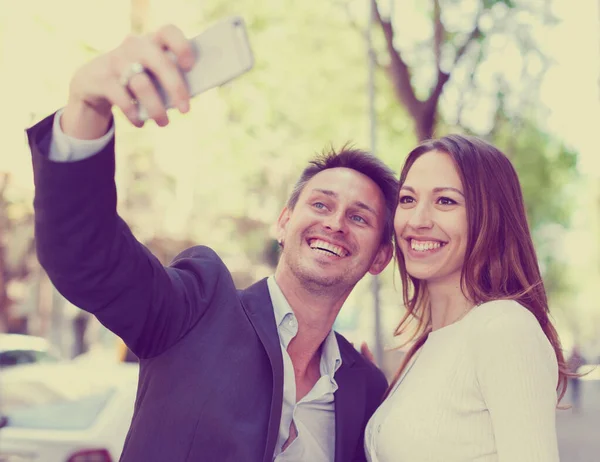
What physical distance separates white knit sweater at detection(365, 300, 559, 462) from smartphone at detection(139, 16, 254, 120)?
1.61 metres

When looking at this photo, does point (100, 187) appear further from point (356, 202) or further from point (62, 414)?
point (62, 414)

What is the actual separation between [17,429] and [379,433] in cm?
319

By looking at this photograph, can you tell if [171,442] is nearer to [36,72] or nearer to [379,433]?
[379,433]

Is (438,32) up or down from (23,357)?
up

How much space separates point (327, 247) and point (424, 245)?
497 millimetres

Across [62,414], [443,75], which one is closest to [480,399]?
[62,414]

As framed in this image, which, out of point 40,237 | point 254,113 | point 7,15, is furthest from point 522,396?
point 254,113

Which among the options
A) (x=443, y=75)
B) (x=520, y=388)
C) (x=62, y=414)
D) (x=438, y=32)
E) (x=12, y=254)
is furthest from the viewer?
(x=12, y=254)

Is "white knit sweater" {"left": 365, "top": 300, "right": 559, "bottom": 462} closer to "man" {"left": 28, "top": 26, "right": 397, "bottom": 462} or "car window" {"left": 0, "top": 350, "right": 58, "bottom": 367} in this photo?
"man" {"left": 28, "top": 26, "right": 397, "bottom": 462}

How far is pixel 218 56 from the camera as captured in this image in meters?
1.55

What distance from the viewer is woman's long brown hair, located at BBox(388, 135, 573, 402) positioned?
125 inches

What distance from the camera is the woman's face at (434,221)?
10.7 feet

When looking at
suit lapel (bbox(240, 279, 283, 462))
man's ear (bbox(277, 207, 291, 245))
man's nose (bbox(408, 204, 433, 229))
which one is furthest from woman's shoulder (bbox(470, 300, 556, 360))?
man's ear (bbox(277, 207, 291, 245))

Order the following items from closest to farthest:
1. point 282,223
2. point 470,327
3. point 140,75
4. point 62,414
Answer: point 140,75 → point 470,327 → point 282,223 → point 62,414
